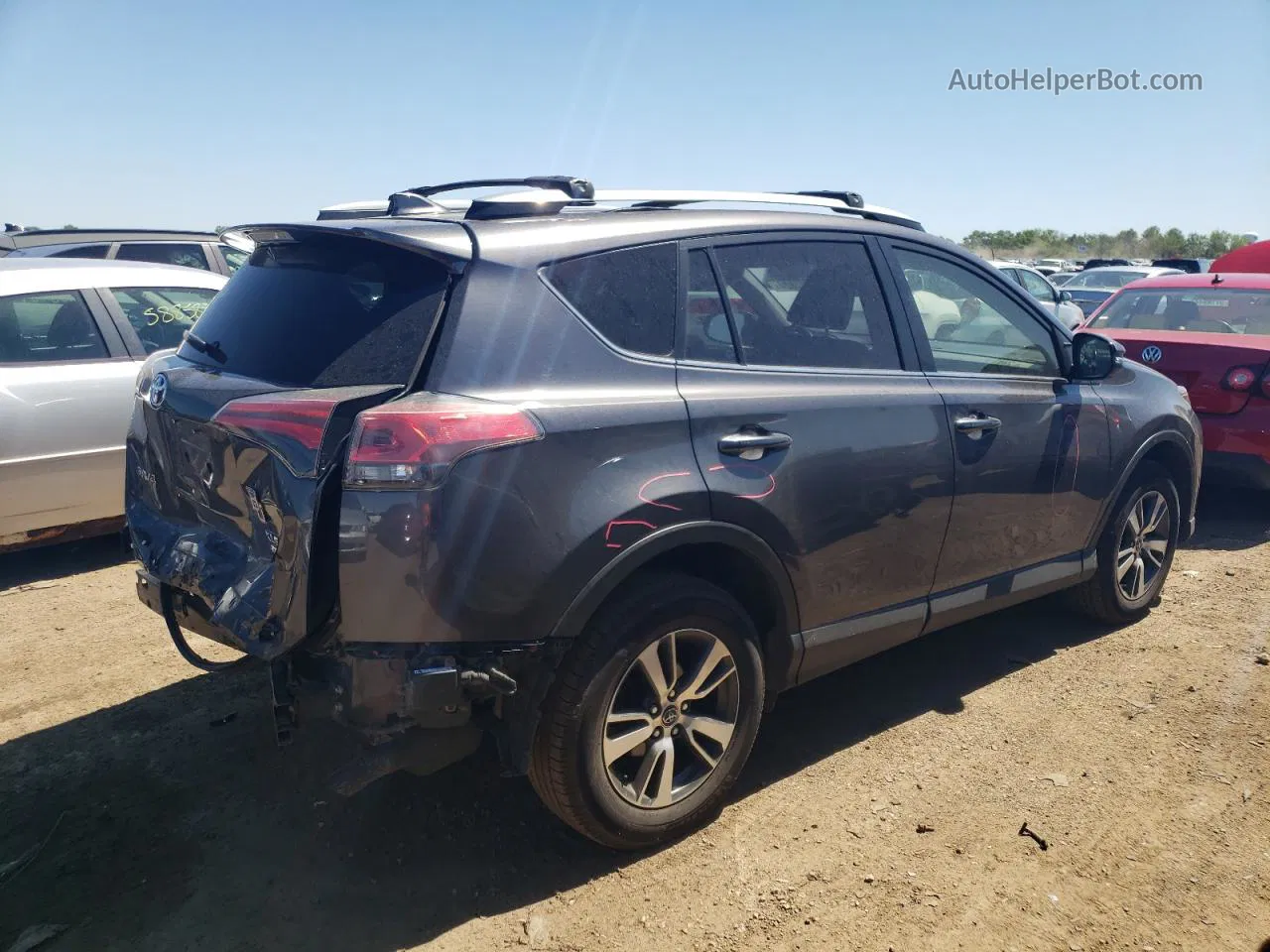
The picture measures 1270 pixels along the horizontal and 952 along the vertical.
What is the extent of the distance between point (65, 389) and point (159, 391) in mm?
2735

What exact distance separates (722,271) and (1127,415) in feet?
7.71

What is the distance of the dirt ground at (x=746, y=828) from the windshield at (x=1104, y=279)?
18.0 metres

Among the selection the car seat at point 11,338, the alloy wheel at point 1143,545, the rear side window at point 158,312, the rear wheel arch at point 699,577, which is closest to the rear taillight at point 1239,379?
the alloy wheel at point 1143,545

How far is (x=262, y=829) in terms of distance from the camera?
3.18 meters

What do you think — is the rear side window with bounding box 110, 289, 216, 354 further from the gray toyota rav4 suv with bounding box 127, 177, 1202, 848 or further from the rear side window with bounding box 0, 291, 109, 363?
the gray toyota rav4 suv with bounding box 127, 177, 1202, 848

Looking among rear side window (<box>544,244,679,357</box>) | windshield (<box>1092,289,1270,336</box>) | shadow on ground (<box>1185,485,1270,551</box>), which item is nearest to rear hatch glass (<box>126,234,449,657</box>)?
rear side window (<box>544,244,679,357</box>)

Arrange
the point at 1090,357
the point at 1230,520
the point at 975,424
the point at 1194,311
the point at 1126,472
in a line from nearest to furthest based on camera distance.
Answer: the point at 975,424 < the point at 1090,357 < the point at 1126,472 < the point at 1230,520 < the point at 1194,311

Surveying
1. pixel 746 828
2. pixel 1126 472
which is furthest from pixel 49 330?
pixel 1126 472

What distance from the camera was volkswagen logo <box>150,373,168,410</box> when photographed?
3176 millimetres

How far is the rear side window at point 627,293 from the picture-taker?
2.85 meters

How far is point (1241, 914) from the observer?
2.76m

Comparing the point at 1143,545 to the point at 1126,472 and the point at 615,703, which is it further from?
the point at 615,703

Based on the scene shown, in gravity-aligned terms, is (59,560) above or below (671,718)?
below

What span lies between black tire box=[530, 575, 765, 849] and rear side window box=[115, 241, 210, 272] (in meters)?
7.86
